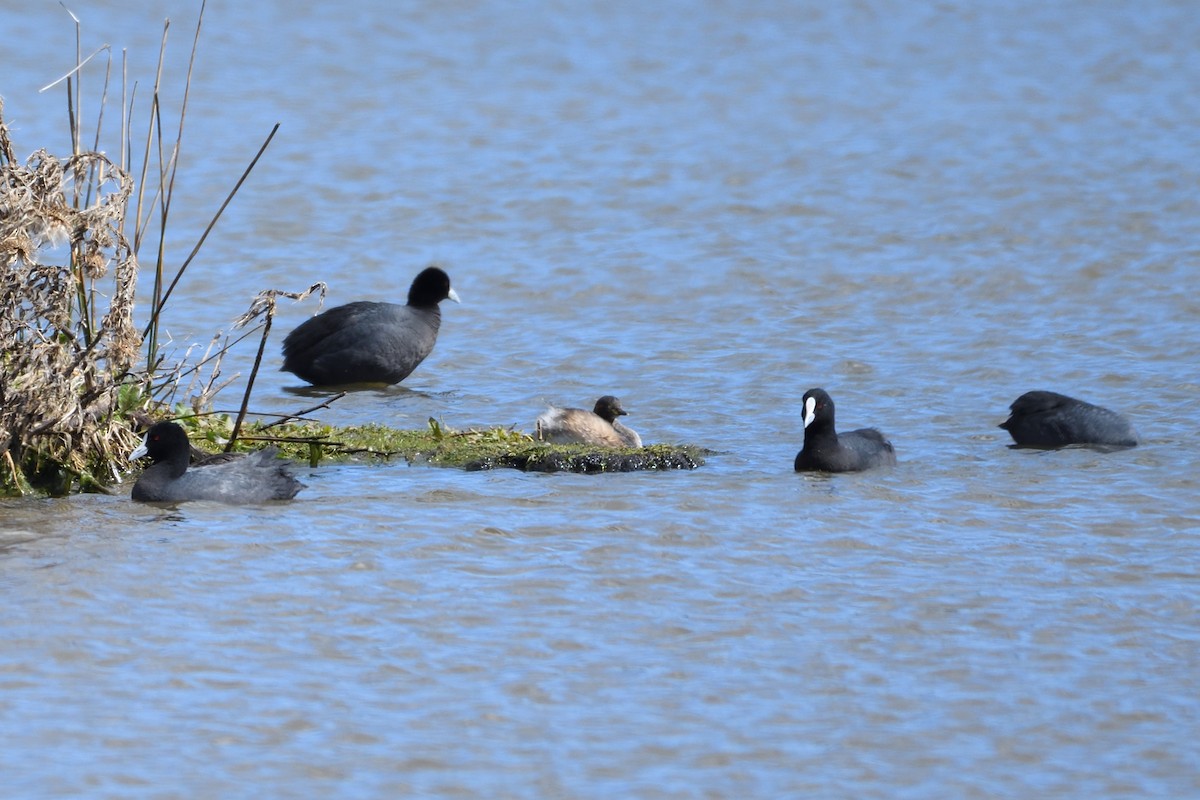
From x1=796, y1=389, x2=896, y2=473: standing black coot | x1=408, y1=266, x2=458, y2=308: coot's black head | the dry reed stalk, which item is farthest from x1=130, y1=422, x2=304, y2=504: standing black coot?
x1=408, y1=266, x2=458, y2=308: coot's black head

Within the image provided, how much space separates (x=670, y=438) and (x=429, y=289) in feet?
11.6

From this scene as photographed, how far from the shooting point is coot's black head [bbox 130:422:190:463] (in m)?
9.34

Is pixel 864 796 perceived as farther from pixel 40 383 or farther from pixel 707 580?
pixel 40 383

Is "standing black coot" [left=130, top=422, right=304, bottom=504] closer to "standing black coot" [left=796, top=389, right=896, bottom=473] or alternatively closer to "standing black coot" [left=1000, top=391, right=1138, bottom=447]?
"standing black coot" [left=796, top=389, right=896, bottom=473]

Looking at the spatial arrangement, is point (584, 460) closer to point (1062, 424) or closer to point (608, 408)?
point (608, 408)

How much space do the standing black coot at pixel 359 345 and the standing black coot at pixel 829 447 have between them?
160 inches

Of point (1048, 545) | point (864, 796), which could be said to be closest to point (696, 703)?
point (864, 796)

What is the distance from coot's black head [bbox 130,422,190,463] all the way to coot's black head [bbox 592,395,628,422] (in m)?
3.01

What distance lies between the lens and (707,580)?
8.28 m

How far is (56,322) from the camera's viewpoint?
9273 millimetres

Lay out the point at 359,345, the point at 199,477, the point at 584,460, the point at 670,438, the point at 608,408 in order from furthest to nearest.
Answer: the point at 359,345 < the point at 670,438 < the point at 608,408 < the point at 584,460 < the point at 199,477

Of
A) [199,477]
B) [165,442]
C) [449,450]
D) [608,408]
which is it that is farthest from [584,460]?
[165,442]

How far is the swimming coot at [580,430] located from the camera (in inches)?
434

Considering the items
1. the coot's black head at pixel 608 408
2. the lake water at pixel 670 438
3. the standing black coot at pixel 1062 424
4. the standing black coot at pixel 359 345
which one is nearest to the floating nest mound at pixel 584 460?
the lake water at pixel 670 438
